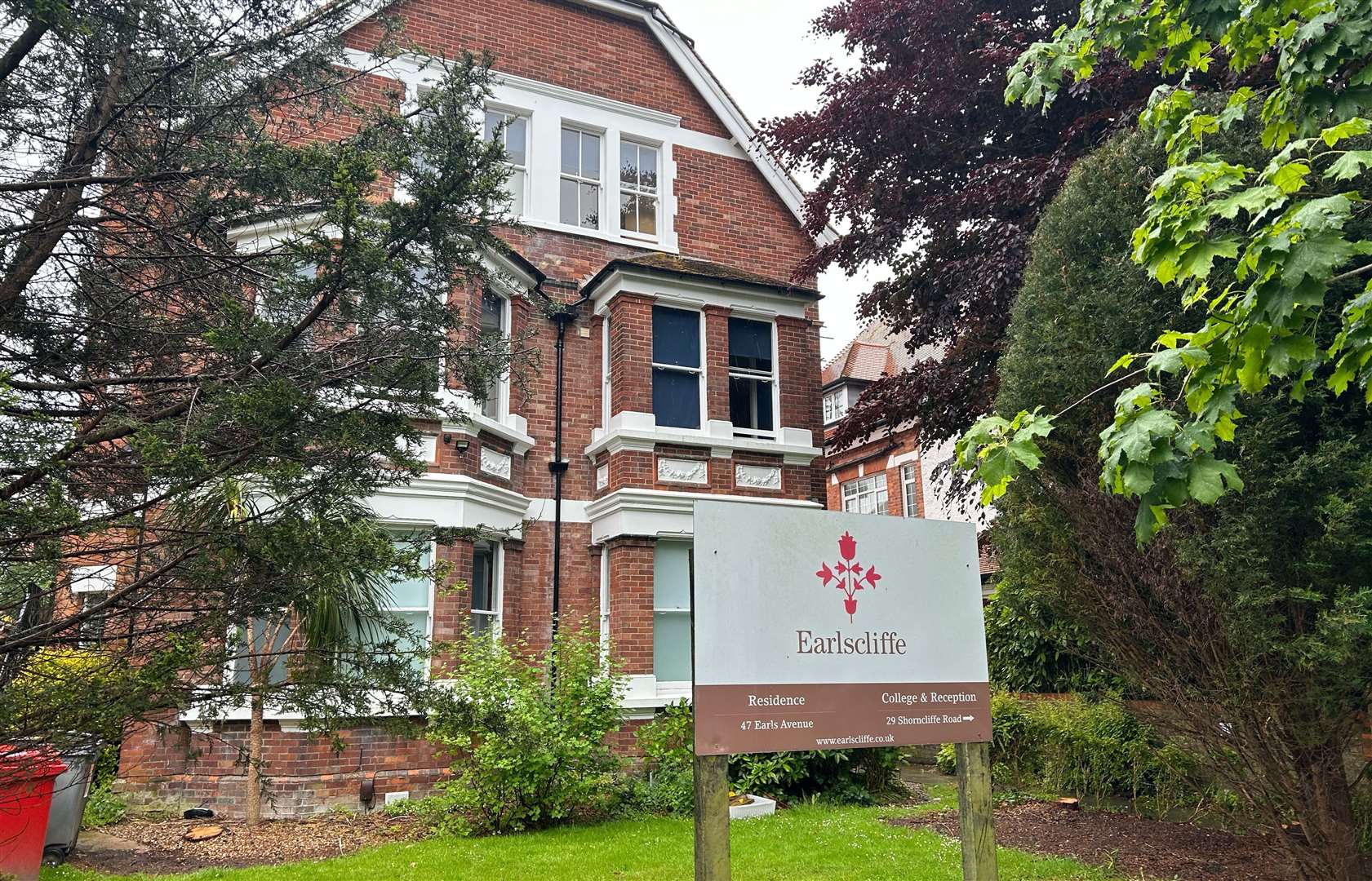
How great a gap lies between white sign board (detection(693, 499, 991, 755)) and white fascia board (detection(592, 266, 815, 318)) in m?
8.16

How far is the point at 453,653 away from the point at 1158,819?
751cm

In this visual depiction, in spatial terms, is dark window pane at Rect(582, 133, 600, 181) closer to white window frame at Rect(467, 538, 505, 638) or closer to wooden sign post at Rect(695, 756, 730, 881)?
white window frame at Rect(467, 538, 505, 638)

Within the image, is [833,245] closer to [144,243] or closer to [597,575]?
[597,575]

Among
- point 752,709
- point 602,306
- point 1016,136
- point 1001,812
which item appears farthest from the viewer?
point 602,306

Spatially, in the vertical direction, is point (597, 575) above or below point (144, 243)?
below

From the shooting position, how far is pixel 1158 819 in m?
8.84

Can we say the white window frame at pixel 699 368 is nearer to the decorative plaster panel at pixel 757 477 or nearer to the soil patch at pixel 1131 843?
the decorative plaster panel at pixel 757 477

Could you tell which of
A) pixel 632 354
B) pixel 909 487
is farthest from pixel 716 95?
pixel 909 487

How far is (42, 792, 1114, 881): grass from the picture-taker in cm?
706

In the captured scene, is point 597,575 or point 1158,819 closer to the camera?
point 1158,819

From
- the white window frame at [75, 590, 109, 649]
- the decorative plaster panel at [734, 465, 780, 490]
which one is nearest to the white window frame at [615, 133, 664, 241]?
the decorative plaster panel at [734, 465, 780, 490]

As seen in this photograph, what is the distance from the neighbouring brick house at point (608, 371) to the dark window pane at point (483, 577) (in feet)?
0.11

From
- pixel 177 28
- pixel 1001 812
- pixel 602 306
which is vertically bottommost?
pixel 1001 812

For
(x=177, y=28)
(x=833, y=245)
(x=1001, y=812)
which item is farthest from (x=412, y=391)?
(x=833, y=245)
